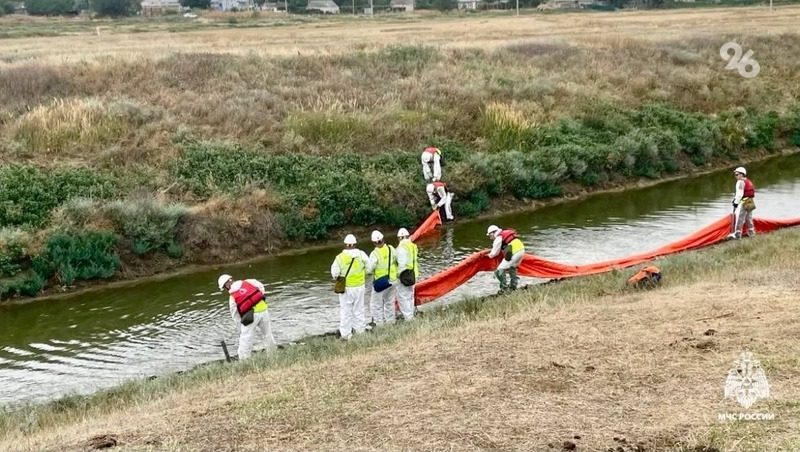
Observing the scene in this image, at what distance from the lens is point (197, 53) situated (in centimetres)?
3875

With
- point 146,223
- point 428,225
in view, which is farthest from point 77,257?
point 428,225

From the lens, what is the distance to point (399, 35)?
185 ft

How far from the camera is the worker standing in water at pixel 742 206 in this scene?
71.6 feet

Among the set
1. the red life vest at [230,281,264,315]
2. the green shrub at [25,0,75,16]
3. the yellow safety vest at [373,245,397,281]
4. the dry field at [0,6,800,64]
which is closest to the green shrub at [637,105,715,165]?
the dry field at [0,6,800,64]

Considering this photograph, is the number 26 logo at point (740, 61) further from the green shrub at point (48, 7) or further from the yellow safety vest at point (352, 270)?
the green shrub at point (48, 7)

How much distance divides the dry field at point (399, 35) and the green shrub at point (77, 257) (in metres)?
16.1

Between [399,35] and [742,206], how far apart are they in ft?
124

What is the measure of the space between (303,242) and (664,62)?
28113 mm

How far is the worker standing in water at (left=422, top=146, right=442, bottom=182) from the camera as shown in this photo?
27.5 metres

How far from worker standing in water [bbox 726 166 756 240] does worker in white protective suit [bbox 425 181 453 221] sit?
8578mm

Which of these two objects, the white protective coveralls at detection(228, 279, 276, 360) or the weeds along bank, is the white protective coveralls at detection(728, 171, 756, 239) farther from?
the white protective coveralls at detection(228, 279, 276, 360)

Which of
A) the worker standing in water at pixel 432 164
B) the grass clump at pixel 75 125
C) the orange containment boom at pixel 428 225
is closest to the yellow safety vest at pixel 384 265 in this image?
the orange containment boom at pixel 428 225

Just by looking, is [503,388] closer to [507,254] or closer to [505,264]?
[507,254]

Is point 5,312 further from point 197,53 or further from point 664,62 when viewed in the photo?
point 664,62
